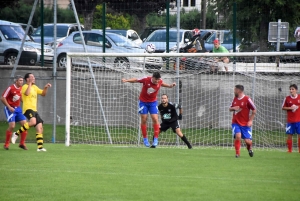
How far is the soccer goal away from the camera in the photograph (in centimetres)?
2091

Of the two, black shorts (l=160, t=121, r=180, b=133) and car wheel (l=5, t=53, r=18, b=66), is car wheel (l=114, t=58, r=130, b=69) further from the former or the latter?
car wheel (l=5, t=53, r=18, b=66)

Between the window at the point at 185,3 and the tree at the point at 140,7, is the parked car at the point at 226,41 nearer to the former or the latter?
the window at the point at 185,3

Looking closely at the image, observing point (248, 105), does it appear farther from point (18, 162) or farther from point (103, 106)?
point (103, 106)

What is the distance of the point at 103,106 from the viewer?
22375 mm

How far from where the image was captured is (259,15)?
74.2 feet

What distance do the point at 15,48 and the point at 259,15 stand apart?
934 centimetres

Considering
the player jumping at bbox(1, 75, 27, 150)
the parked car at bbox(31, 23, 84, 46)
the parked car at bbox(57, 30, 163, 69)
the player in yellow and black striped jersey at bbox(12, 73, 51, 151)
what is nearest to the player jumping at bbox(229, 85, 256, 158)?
the player in yellow and black striped jersey at bbox(12, 73, 51, 151)

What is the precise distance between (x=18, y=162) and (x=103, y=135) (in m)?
8.34

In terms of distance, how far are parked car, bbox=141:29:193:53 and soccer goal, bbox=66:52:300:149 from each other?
3.54ft

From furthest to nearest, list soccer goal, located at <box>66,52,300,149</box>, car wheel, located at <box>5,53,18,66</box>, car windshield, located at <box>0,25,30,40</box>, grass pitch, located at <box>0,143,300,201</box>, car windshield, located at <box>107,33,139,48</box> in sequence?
car windshield, located at <box>0,25,30,40</box>, car wheel, located at <box>5,53,18,66</box>, car windshield, located at <box>107,33,139,48</box>, soccer goal, located at <box>66,52,300,149</box>, grass pitch, located at <box>0,143,300,201</box>

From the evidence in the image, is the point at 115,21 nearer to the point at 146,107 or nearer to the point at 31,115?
the point at 146,107

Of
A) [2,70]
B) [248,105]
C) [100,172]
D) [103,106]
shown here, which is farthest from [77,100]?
[100,172]

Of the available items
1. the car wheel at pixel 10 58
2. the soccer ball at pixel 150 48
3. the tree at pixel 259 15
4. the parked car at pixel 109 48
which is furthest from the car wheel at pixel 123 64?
the car wheel at pixel 10 58

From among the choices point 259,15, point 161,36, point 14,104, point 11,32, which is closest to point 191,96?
point 161,36
